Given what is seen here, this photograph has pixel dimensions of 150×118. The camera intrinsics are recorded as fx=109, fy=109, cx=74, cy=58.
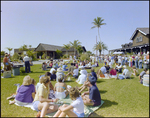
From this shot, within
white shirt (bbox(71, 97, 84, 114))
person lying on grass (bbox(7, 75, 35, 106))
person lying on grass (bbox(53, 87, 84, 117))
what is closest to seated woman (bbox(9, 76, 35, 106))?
person lying on grass (bbox(7, 75, 35, 106))

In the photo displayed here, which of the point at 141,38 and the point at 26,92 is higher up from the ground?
the point at 141,38

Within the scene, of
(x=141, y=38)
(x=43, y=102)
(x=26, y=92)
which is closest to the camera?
(x=43, y=102)

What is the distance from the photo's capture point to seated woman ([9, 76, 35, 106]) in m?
3.55

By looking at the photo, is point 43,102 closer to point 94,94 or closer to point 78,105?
point 78,105

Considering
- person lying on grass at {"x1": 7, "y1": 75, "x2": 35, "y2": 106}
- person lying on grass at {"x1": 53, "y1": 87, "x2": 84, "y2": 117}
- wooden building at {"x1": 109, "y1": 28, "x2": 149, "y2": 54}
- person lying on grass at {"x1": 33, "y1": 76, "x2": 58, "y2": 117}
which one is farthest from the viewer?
wooden building at {"x1": 109, "y1": 28, "x2": 149, "y2": 54}

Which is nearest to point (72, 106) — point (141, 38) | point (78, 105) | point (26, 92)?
point (78, 105)

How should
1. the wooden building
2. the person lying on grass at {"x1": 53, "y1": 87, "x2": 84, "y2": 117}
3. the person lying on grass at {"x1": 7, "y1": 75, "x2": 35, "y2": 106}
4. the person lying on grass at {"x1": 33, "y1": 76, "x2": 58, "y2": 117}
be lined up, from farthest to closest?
1. the wooden building
2. the person lying on grass at {"x1": 7, "y1": 75, "x2": 35, "y2": 106}
3. the person lying on grass at {"x1": 33, "y1": 76, "x2": 58, "y2": 117}
4. the person lying on grass at {"x1": 53, "y1": 87, "x2": 84, "y2": 117}

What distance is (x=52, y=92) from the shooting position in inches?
168

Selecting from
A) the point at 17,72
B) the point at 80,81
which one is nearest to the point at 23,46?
the point at 17,72

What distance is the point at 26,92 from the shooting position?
11.7ft

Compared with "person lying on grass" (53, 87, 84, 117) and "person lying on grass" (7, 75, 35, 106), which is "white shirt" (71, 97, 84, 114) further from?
"person lying on grass" (7, 75, 35, 106)

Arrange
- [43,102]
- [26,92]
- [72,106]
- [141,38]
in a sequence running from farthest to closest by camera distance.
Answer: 1. [141,38]
2. [26,92]
3. [43,102]
4. [72,106]

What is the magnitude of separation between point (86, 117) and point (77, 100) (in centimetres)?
83

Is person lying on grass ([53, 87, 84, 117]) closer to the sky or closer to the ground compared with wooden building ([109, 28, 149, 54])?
closer to the ground
